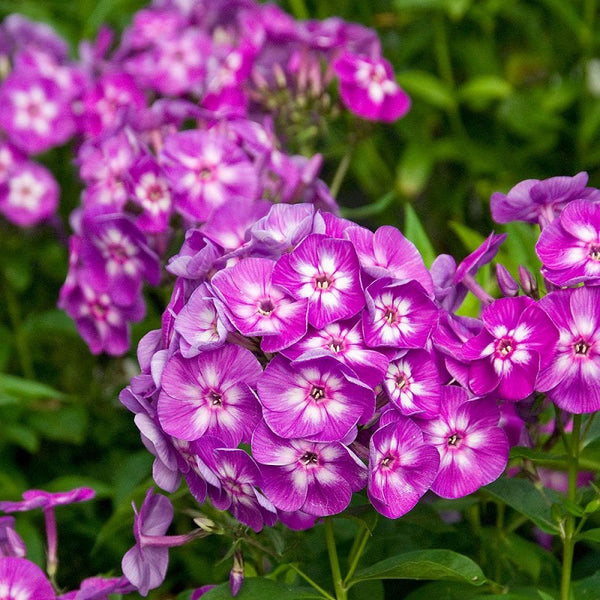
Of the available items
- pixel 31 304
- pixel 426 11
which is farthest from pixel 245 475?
pixel 426 11

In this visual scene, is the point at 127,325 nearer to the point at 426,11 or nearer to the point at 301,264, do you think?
the point at 301,264

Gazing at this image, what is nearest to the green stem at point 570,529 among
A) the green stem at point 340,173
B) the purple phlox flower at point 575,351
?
the purple phlox flower at point 575,351

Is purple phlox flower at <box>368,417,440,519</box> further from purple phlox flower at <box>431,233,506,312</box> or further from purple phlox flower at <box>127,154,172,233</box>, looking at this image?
purple phlox flower at <box>127,154,172,233</box>

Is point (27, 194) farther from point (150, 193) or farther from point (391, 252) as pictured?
point (391, 252)

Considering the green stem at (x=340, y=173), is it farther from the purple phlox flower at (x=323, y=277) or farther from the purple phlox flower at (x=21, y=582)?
the purple phlox flower at (x=21, y=582)

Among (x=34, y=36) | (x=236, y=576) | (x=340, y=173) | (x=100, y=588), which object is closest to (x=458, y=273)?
(x=236, y=576)

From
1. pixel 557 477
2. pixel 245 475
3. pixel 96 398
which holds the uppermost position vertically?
pixel 245 475
